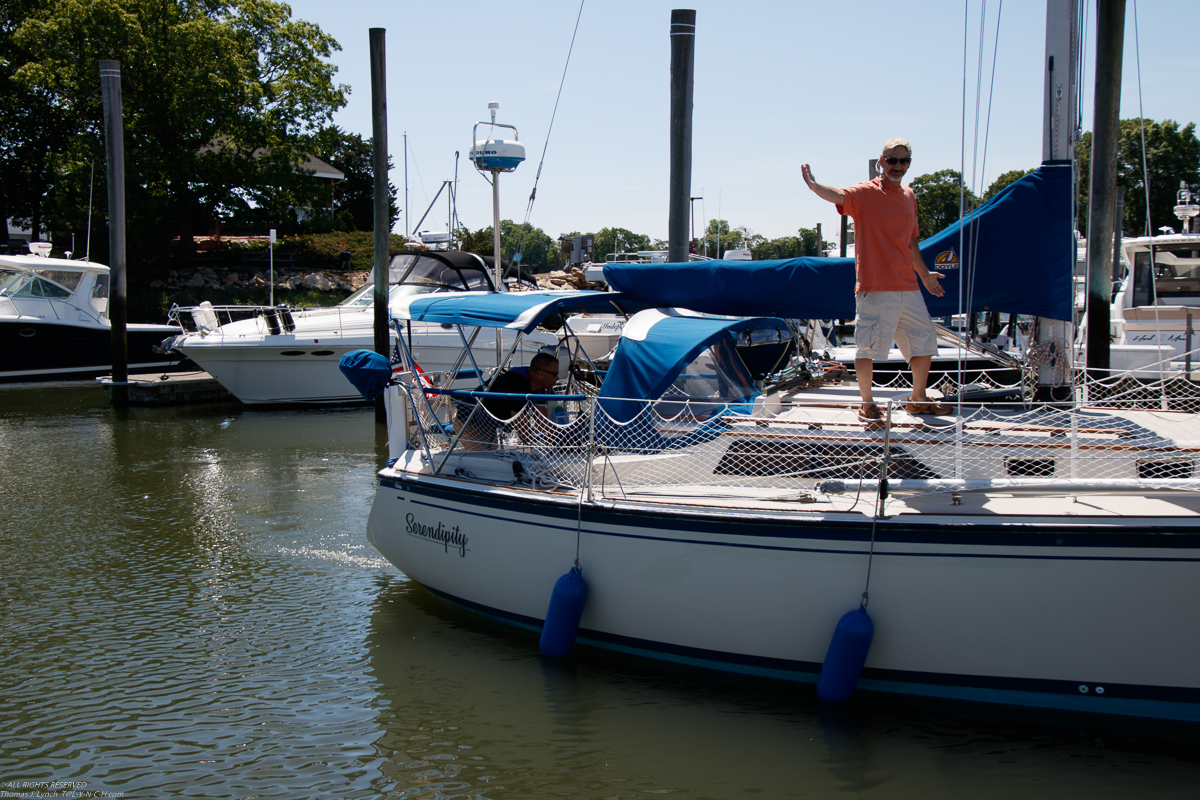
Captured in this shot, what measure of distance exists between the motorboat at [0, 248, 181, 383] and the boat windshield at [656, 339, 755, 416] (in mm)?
17878

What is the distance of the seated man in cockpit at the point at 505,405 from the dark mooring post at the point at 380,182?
24.7 feet

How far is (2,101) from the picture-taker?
30.2 metres

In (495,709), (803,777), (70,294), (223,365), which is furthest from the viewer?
(70,294)

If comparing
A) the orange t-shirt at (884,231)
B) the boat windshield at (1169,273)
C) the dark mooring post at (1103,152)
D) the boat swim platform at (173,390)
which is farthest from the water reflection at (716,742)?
the boat swim platform at (173,390)

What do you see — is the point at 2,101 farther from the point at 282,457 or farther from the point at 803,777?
the point at 803,777

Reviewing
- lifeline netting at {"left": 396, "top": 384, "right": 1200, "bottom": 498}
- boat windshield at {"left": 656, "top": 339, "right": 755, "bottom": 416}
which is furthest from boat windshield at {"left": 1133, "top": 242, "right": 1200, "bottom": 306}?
boat windshield at {"left": 656, "top": 339, "right": 755, "bottom": 416}

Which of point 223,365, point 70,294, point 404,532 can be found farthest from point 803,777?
point 70,294

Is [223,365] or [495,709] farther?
[223,365]

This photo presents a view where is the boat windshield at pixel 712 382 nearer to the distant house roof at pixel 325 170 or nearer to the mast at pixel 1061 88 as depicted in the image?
the mast at pixel 1061 88

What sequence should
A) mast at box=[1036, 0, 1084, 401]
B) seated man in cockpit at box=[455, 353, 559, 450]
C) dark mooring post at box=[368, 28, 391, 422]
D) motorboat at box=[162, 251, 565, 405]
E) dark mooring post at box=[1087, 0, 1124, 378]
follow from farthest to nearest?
motorboat at box=[162, 251, 565, 405] → dark mooring post at box=[368, 28, 391, 422] → dark mooring post at box=[1087, 0, 1124, 378] → seated man in cockpit at box=[455, 353, 559, 450] → mast at box=[1036, 0, 1084, 401]

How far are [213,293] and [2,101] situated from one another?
10.0 meters

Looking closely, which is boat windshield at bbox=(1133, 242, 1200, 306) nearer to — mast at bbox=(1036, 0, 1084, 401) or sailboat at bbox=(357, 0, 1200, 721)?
mast at bbox=(1036, 0, 1084, 401)

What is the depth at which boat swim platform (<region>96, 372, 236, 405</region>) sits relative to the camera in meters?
17.6

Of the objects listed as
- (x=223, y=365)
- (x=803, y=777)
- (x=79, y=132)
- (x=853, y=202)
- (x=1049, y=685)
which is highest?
(x=79, y=132)
